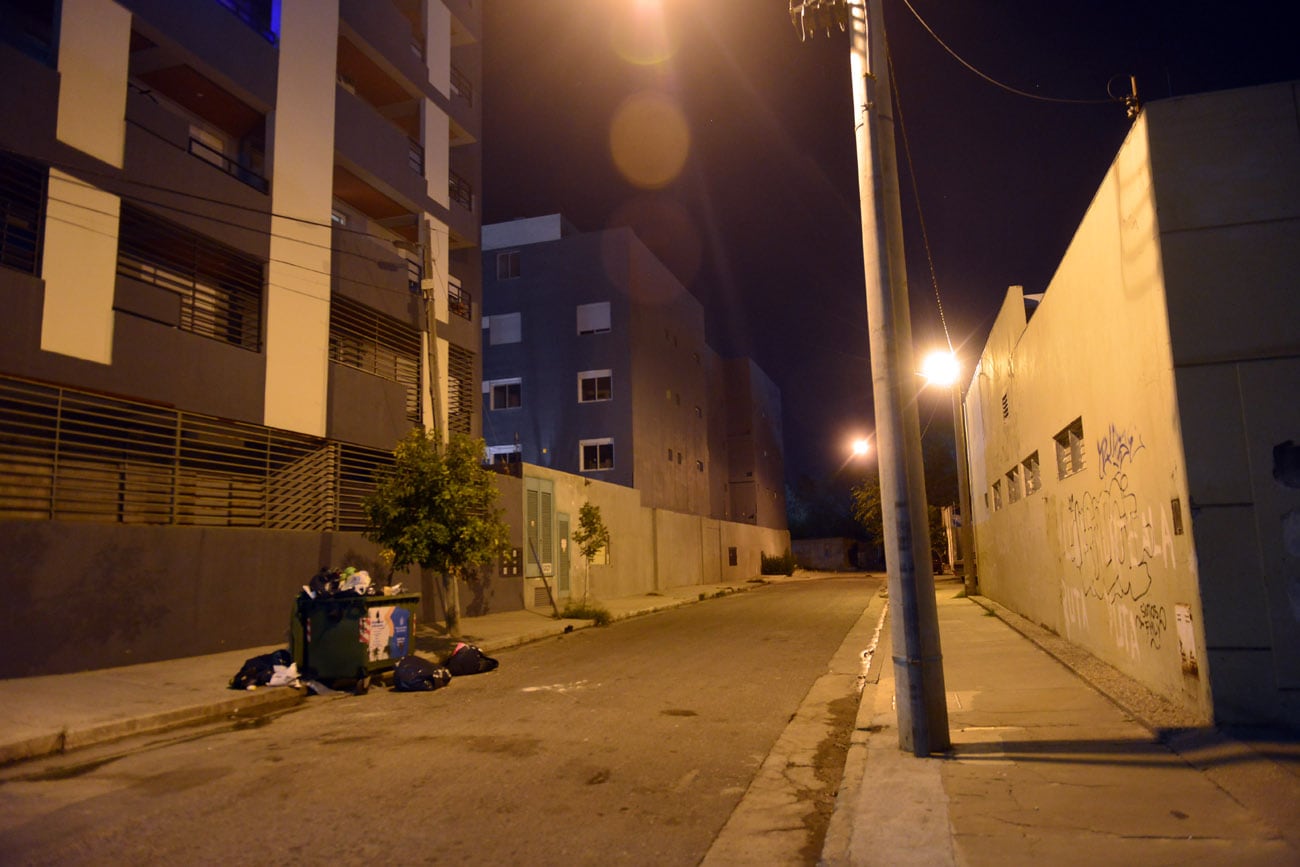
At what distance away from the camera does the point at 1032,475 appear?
15805 mm

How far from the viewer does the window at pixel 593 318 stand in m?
41.1

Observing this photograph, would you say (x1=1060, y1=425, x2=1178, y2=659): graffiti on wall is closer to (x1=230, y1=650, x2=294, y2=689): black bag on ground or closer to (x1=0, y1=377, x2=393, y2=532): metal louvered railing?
(x1=230, y1=650, x2=294, y2=689): black bag on ground

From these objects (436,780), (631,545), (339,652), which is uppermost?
(631,545)

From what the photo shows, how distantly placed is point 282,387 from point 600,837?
45.2 ft

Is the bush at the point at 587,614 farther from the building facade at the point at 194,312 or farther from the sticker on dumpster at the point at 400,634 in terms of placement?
the sticker on dumpster at the point at 400,634

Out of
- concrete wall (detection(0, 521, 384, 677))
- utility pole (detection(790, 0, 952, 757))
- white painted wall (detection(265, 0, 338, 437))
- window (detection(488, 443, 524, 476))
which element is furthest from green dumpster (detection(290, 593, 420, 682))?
window (detection(488, 443, 524, 476))

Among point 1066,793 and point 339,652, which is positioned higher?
point 339,652

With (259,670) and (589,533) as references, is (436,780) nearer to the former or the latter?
(259,670)

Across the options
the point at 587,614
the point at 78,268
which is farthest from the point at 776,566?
the point at 78,268

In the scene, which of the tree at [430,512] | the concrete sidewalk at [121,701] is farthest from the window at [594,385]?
the concrete sidewalk at [121,701]

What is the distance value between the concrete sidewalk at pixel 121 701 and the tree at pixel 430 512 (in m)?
1.70

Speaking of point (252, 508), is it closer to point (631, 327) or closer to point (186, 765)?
point (186, 765)

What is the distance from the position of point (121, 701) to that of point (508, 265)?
3514 centimetres

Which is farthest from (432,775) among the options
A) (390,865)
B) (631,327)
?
(631,327)
